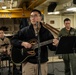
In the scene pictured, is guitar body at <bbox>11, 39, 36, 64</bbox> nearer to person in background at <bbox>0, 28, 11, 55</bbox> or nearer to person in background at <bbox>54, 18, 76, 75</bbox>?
person in background at <bbox>54, 18, 76, 75</bbox>

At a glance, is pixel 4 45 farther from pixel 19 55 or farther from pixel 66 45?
pixel 66 45

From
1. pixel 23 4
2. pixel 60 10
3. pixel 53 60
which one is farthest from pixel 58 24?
pixel 23 4

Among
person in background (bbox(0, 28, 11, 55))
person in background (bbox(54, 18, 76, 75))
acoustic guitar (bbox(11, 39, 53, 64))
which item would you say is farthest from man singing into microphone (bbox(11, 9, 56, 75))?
person in background (bbox(0, 28, 11, 55))

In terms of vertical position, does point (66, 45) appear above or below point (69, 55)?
above

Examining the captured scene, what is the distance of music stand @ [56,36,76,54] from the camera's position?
311 cm

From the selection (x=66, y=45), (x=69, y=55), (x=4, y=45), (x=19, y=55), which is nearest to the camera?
(x=66, y=45)

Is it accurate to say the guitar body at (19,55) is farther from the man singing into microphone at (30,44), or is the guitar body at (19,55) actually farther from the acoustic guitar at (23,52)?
the man singing into microphone at (30,44)

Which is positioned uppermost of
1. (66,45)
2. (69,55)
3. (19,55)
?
(66,45)

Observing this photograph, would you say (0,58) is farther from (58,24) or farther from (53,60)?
(58,24)

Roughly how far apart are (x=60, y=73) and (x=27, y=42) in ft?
11.2

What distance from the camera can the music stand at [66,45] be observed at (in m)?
3.11

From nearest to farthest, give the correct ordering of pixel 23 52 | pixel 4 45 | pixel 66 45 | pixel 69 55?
1. pixel 66 45
2. pixel 23 52
3. pixel 69 55
4. pixel 4 45

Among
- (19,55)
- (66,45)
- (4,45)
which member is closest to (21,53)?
(19,55)

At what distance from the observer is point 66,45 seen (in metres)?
3.21
